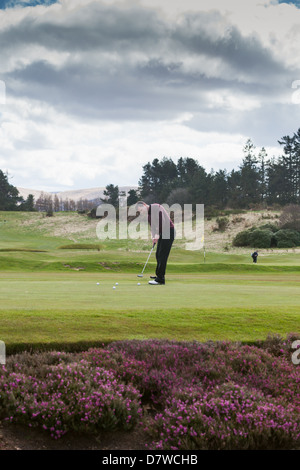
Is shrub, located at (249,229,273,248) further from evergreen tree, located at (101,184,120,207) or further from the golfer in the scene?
evergreen tree, located at (101,184,120,207)

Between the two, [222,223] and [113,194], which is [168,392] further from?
[113,194]

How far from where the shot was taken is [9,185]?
124438 mm

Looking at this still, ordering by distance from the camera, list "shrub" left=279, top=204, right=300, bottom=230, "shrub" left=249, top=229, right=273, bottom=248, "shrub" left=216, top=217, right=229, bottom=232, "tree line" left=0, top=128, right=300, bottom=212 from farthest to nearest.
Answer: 1. "tree line" left=0, top=128, right=300, bottom=212
2. "shrub" left=216, top=217, right=229, bottom=232
3. "shrub" left=279, top=204, right=300, bottom=230
4. "shrub" left=249, top=229, right=273, bottom=248

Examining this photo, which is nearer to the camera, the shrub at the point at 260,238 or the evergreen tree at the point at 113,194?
the shrub at the point at 260,238

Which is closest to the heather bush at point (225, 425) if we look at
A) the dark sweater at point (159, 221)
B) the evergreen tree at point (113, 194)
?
the dark sweater at point (159, 221)

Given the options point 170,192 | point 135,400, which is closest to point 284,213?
point 170,192

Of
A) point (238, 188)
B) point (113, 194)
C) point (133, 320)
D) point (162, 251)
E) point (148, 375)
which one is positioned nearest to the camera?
point (148, 375)

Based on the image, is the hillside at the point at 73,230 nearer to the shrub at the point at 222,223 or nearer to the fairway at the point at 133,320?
the shrub at the point at 222,223

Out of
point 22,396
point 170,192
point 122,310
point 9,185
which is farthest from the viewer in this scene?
point 9,185

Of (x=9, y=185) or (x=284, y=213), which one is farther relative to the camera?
(x=9, y=185)

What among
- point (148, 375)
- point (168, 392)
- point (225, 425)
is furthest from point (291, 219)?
point (225, 425)

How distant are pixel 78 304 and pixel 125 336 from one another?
287cm

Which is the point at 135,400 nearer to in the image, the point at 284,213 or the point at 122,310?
the point at 122,310

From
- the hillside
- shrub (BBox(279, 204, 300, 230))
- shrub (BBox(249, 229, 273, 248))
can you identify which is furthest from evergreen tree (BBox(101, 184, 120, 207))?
shrub (BBox(249, 229, 273, 248))
